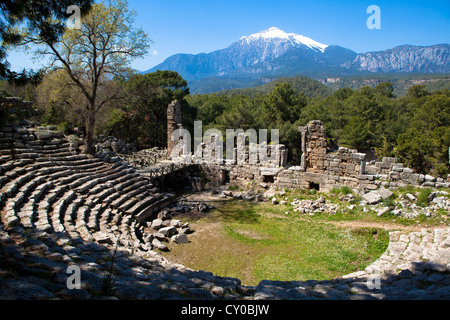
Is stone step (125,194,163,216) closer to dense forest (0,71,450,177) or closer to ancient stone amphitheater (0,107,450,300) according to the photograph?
ancient stone amphitheater (0,107,450,300)

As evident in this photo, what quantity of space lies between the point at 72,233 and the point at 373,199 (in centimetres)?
1275

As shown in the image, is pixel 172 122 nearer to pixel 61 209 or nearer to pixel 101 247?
pixel 61 209

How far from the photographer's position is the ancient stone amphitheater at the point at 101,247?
444cm

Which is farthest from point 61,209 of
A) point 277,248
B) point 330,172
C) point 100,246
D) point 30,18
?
point 330,172

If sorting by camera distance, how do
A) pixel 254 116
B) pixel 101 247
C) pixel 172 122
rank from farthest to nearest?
pixel 254 116, pixel 172 122, pixel 101 247

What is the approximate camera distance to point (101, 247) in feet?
23.8

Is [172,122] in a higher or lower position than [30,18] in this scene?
lower

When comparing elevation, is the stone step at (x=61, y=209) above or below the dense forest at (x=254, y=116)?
below

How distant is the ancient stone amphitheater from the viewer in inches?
175

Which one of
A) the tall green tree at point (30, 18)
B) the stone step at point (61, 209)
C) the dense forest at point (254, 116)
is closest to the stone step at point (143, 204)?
the stone step at point (61, 209)

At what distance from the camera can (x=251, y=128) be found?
28.0 metres

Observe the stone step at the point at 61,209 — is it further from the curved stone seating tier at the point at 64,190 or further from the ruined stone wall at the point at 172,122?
the ruined stone wall at the point at 172,122
